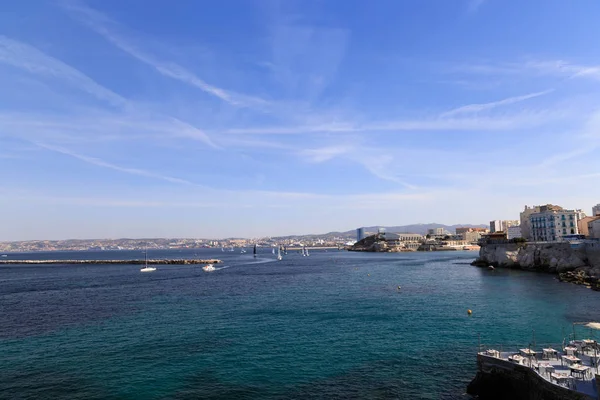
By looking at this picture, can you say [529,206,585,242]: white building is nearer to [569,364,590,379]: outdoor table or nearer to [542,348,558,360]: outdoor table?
[542,348,558,360]: outdoor table

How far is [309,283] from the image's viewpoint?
270 ft

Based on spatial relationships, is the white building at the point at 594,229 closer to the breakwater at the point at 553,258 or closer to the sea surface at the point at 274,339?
the breakwater at the point at 553,258

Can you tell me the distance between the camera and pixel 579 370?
66.4 feet

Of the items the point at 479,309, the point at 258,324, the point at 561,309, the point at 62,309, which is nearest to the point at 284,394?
the point at 258,324

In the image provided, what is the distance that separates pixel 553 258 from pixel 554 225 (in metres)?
36.5

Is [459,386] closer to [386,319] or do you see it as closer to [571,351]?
[571,351]

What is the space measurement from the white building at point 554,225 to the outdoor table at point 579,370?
104 metres

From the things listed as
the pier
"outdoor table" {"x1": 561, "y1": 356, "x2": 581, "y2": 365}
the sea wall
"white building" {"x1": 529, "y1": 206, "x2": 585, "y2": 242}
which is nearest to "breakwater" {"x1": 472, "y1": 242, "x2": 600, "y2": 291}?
"white building" {"x1": 529, "y1": 206, "x2": 585, "y2": 242}

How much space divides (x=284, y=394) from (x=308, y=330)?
50.7ft

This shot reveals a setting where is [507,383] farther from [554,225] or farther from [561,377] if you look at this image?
[554,225]

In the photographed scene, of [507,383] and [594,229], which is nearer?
[507,383]

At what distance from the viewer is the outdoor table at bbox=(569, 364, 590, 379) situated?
66.3 ft

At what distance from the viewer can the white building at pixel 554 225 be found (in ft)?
375

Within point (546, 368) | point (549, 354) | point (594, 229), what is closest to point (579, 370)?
point (546, 368)
